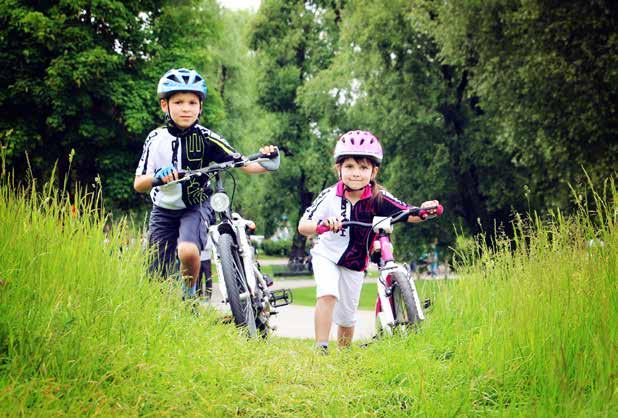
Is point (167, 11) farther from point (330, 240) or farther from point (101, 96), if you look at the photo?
point (330, 240)

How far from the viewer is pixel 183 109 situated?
6.22m

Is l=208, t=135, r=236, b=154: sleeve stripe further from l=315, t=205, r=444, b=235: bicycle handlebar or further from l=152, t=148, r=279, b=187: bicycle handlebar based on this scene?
l=315, t=205, r=444, b=235: bicycle handlebar

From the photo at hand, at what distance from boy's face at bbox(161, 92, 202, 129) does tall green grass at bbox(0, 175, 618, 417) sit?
1.36m

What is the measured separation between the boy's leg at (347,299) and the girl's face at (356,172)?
742 millimetres

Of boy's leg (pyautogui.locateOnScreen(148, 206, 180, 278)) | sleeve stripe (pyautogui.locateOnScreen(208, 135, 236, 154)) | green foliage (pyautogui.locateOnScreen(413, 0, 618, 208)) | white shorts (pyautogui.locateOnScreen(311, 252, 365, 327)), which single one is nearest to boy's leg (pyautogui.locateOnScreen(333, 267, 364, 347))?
white shorts (pyautogui.locateOnScreen(311, 252, 365, 327))

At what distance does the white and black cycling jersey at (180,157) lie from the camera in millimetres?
6211

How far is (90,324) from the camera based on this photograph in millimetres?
3916

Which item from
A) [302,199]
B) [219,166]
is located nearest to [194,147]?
[219,166]

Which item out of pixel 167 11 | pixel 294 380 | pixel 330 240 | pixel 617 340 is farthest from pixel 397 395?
pixel 167 11

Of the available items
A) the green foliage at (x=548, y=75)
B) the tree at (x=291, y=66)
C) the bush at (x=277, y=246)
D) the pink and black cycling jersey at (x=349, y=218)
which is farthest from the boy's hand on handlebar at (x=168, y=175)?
the bush at (x=277, y=246)

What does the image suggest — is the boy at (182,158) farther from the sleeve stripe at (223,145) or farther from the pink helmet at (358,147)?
the pink helmet at (358,147)

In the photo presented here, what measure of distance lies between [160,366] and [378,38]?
2056cm

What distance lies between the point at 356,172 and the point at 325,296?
1089mm

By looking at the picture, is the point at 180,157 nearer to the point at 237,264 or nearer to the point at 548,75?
the point at 237,264
